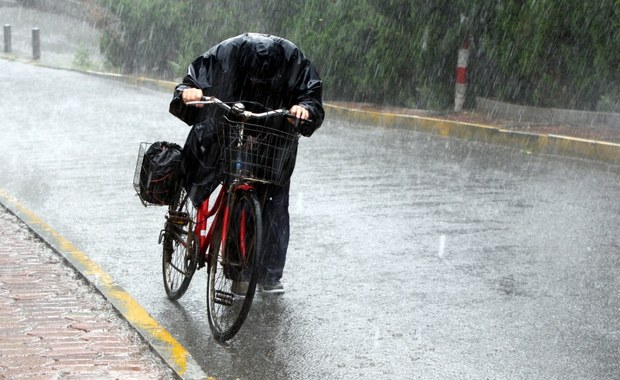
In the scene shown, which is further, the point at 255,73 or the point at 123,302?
the point at 123,302

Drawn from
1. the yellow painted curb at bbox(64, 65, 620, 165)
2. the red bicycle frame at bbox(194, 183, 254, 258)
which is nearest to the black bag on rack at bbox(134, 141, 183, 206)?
the red bicycle frame at bbox(194, 183, 254, 258)

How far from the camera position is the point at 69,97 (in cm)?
1964

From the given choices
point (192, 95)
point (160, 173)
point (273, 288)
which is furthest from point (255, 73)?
point (273, 288)

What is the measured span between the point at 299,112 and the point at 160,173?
38.5 inches

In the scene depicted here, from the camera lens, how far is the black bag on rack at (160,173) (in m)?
5.95

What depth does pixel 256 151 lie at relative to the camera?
540cm

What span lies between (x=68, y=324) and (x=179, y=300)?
35.9 inches

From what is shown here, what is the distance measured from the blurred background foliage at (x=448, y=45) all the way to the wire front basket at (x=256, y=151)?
385 inches

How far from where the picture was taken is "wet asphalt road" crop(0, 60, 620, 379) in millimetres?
5434

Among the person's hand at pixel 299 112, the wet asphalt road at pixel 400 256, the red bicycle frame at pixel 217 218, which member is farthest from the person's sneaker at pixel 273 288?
the person's hand at pixel 299 112

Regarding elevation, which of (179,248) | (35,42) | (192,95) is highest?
(192,95)

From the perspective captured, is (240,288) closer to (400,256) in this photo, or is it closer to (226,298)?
(226,298)

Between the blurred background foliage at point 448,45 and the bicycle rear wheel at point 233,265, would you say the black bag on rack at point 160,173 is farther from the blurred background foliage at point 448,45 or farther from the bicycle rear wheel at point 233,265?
the blurred background foliage at point 448,45

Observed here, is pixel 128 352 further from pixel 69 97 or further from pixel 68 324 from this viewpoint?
pixel 69 97
